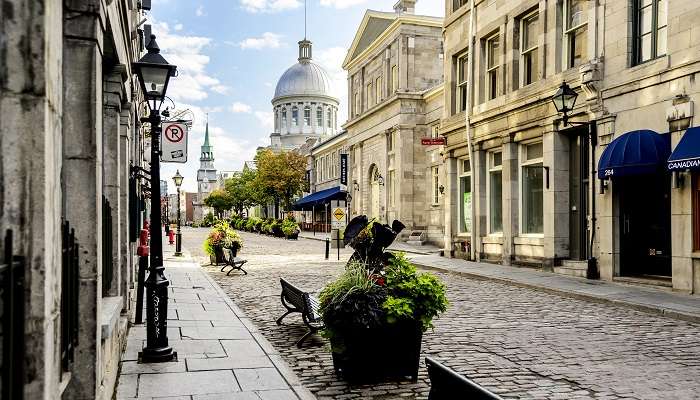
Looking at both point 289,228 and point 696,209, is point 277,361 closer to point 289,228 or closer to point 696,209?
point 696,209

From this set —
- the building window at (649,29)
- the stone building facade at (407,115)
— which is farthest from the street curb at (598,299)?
the stone building facade at (407,115)

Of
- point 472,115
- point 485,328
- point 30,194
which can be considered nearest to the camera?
point 30,194

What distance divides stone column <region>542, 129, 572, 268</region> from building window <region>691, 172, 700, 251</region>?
522 cm

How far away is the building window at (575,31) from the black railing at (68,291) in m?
16.2

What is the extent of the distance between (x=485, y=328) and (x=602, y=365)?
102 inches

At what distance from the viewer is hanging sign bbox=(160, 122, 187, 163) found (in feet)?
49.5

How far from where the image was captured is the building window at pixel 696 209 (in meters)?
12.9

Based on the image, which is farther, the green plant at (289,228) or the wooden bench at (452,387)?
the green plant at (289,228)

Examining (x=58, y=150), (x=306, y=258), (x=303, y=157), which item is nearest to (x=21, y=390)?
(x=58, y=150)

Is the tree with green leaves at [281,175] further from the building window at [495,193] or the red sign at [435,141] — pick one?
the building window at [495,193]

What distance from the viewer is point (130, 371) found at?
6.95 meters

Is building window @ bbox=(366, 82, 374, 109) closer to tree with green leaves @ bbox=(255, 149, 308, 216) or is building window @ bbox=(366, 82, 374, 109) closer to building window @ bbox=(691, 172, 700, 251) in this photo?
tree with green leaves @ bbox=(255, 149, 308, 216)

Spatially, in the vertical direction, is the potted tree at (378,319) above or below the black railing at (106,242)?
below

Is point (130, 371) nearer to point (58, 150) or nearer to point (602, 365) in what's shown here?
point (58, 150)
